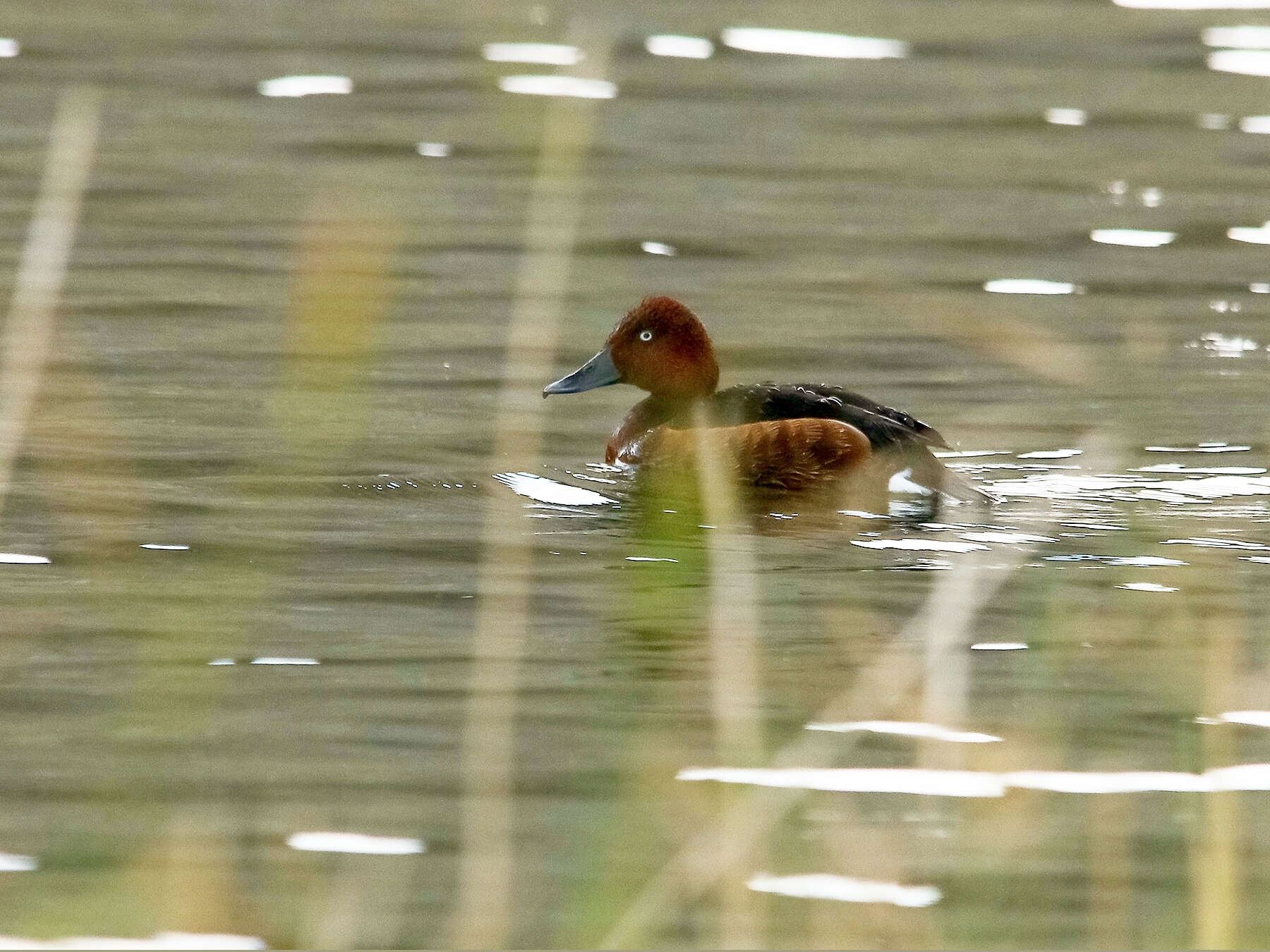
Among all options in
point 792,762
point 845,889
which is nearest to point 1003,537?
point 792,762

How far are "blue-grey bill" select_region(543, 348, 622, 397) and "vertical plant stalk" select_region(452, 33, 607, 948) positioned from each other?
224 cm

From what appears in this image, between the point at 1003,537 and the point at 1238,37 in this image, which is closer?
the point at 1003,537

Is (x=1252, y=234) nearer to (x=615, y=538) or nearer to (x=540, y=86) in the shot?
(x=540, y=86)

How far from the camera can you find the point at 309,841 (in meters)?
5.09

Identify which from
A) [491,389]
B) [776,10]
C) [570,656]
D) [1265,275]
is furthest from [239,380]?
[776,10]

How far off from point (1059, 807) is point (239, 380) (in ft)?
18.5

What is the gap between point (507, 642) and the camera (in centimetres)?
620

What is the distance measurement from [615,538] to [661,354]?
4.95 ft

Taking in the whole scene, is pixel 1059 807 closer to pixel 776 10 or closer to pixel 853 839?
pixel 853 839

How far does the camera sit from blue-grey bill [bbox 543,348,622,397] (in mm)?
9555

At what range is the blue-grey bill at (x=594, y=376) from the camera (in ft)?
31.3

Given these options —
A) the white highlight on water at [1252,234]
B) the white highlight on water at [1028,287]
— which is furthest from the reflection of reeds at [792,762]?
the white highlight on water at [1252,234]

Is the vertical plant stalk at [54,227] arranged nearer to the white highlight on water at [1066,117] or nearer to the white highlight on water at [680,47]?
the white highlight on water at [1066,117]

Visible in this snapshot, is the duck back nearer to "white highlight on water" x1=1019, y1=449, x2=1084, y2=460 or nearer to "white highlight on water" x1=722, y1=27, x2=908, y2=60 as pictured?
"white highlight on water" x1=1019, y1=449, x2=1084, y2=460
